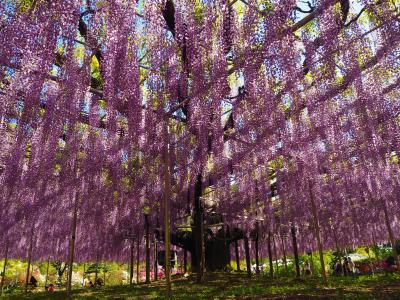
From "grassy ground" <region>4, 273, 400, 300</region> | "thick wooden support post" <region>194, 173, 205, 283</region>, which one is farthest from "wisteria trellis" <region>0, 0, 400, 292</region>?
"grassy ground" <region>4, 273, 400, 300</region>

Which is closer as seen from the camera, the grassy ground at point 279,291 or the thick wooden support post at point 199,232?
the grassy ground at point 279,291

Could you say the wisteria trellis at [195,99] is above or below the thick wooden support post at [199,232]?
above

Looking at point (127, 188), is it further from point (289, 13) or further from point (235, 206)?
point (289, 13)

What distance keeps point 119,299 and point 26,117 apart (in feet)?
16.1

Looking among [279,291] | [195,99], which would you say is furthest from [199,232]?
[195,99]

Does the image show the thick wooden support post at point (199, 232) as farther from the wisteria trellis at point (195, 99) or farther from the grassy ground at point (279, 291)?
the grassy ground at point (279, 291)

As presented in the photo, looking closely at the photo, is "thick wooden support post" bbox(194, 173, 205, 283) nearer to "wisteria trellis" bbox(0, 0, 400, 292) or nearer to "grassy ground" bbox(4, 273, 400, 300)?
"wisteria trellis" bbox(0, 0, 400, 292)

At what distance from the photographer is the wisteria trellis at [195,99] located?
5957mm

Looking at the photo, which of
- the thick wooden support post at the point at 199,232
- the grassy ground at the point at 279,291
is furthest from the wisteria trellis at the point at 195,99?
the grassy ground at the point at 279,291

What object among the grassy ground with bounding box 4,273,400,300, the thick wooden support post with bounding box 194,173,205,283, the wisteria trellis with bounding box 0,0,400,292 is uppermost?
the wisteria trellis with bounding box 0,0,400,292

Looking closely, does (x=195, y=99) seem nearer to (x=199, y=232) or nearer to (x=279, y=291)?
(x=279, y=291)

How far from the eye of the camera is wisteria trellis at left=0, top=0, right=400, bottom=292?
5.96m

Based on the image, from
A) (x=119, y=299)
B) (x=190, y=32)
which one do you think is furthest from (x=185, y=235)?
(x=190, y=32)

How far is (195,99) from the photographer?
319 inches
